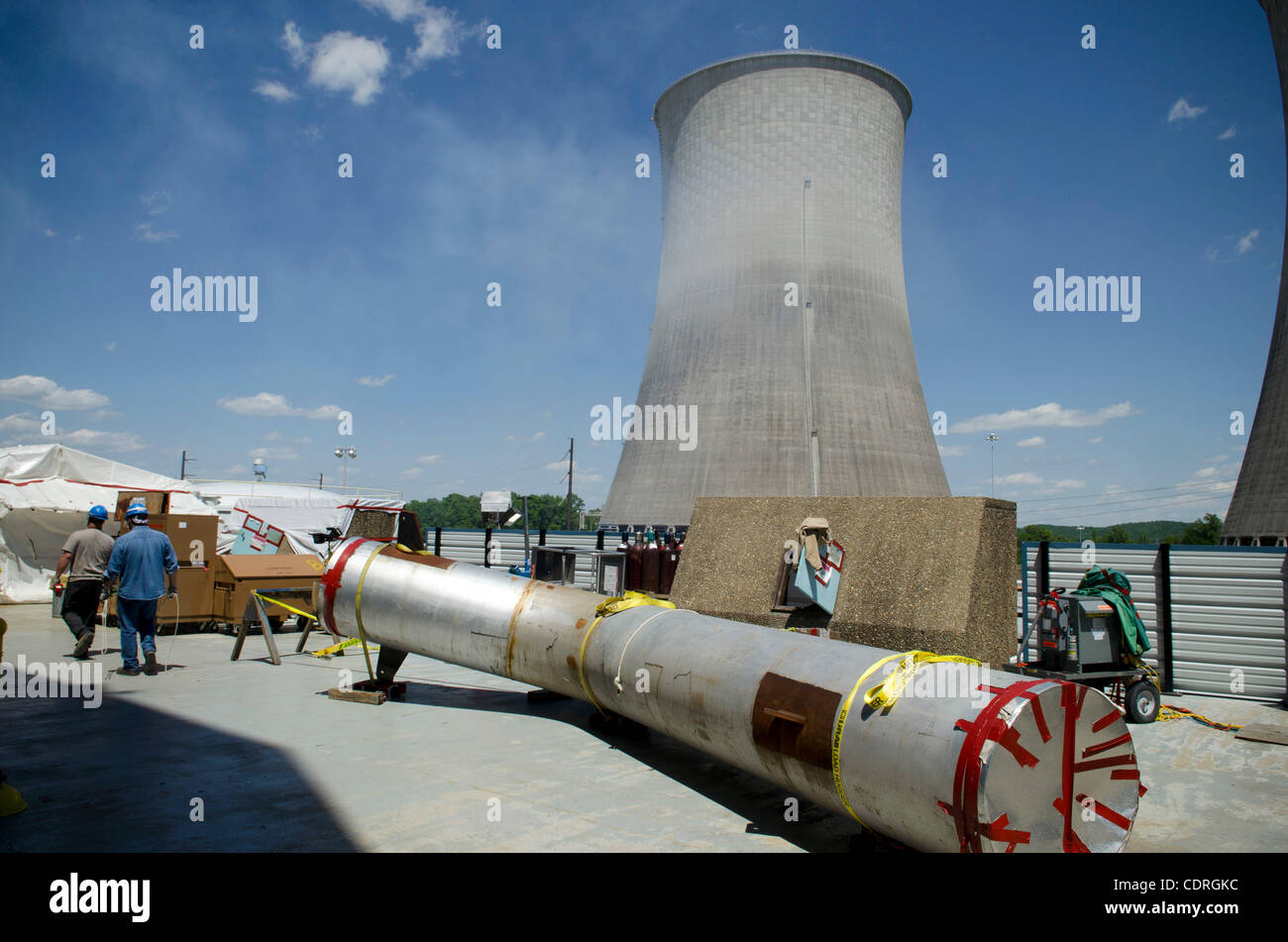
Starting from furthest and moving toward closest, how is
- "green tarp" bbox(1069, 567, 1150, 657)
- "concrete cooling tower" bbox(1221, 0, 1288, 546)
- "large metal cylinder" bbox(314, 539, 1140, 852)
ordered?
"concrete cooling tower" bbox(1221, 0, 1288, 546) → "green tarp" bbox(1069, 567, 1150, 657) → "large metal cylinder" bbox(314, 539, 1140, 852)

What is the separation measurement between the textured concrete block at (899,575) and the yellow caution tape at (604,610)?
2.55m

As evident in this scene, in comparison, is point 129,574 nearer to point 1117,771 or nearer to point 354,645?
point 354,645

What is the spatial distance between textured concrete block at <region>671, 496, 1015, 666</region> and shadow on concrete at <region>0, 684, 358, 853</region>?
5.32 metres

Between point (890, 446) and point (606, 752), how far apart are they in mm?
17128

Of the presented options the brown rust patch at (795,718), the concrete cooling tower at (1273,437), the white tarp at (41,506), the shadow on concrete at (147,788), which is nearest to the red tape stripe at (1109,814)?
the brown rust patch at (795,718)

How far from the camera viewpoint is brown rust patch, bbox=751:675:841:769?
4008 millimetres

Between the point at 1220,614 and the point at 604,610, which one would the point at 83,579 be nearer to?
the point at 604,610

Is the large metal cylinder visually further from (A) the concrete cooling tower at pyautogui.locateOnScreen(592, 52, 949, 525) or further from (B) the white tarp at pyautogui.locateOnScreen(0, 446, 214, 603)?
(A) the concrete cooling tower at pyautogui.locateOnScreen(592, 52, 949, 525)

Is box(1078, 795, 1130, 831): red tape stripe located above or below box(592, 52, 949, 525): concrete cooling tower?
below

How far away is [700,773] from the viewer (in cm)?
557

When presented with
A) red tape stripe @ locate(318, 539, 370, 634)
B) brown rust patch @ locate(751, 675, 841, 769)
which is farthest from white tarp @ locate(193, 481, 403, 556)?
brown rust patch @ locate(751, 675, 841, 769)

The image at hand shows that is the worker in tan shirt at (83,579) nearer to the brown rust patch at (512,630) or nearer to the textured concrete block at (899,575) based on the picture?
the brown rust patch at (512,630)

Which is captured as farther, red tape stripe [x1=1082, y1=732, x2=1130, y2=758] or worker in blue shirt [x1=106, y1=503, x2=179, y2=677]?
worker in blue shirt [x1=106, y1=503, x2=179, y2=677]
